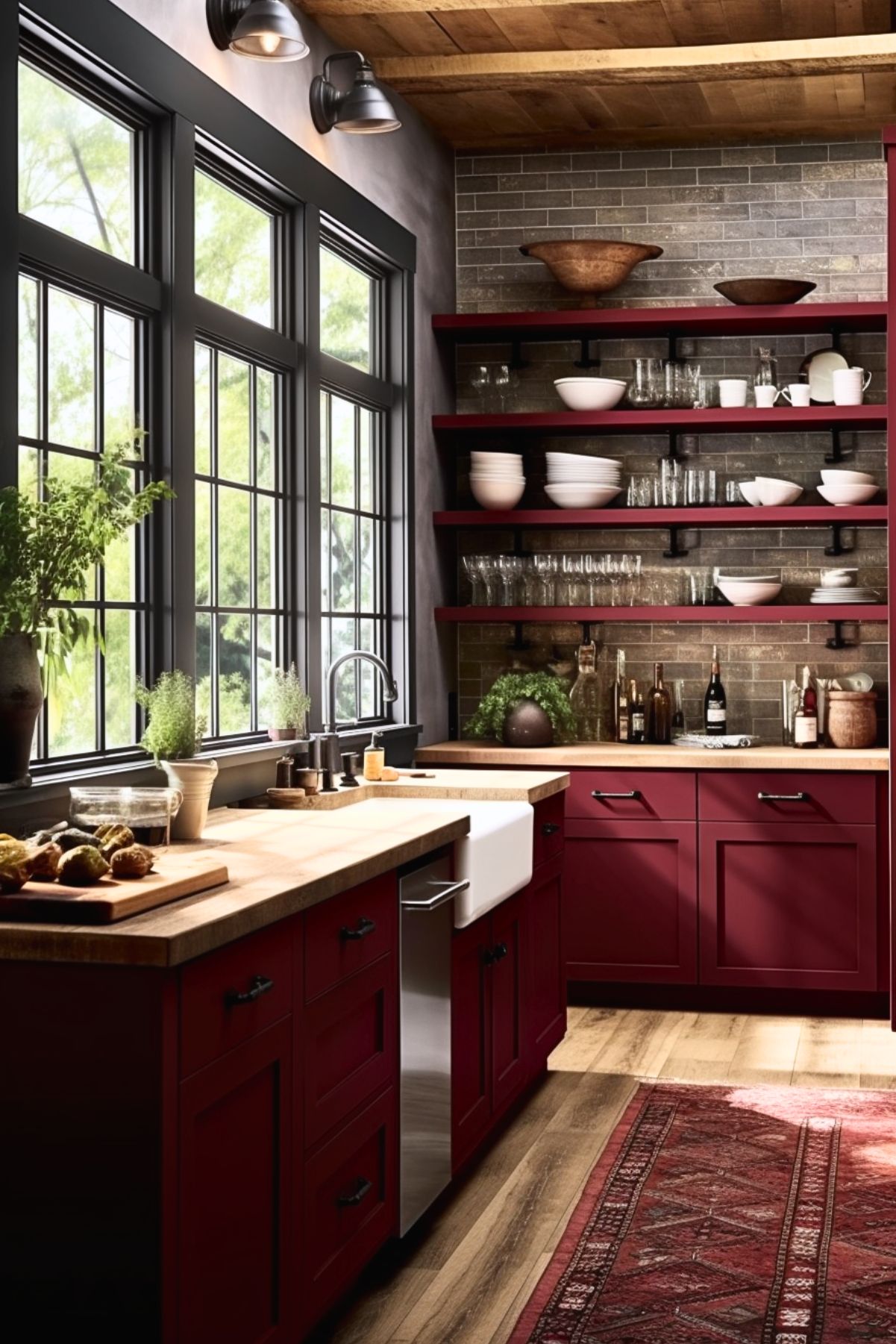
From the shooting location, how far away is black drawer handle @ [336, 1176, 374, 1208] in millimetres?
2943

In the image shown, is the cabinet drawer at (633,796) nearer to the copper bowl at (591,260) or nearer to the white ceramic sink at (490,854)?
the white ceramic sink at (490,854)

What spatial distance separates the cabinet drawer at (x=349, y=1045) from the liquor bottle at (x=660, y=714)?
116 inches

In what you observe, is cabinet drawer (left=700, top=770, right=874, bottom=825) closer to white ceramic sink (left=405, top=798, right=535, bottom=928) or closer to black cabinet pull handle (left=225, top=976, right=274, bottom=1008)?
white ceramic sink (left=405, top=798, right=535, bottom=928)

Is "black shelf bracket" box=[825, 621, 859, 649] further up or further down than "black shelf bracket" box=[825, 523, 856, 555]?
further down

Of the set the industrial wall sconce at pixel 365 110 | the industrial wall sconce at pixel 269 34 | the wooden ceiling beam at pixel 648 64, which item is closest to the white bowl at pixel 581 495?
the wooden ceiling beam at pixel 648 64

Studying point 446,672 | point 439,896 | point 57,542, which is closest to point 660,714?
point 446,672

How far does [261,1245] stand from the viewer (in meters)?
2.56

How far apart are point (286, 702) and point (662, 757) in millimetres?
1660

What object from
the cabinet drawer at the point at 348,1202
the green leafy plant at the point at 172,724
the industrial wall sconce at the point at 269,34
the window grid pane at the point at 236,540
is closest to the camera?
the cabinet drawer at the point at 348,1202

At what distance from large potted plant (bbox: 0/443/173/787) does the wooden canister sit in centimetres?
341

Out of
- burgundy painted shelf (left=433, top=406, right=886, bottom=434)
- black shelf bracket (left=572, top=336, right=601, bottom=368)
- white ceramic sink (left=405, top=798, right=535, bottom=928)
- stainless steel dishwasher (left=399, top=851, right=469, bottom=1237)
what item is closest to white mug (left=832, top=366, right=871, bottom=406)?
burgundy painted shelf (left=433, top=406, right=886, bottom=434)

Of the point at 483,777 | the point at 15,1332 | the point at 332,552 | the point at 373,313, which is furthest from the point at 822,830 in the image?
the point at 15,1332

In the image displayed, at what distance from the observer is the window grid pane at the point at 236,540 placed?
14.0 ft

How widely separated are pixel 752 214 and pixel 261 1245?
187 inches
